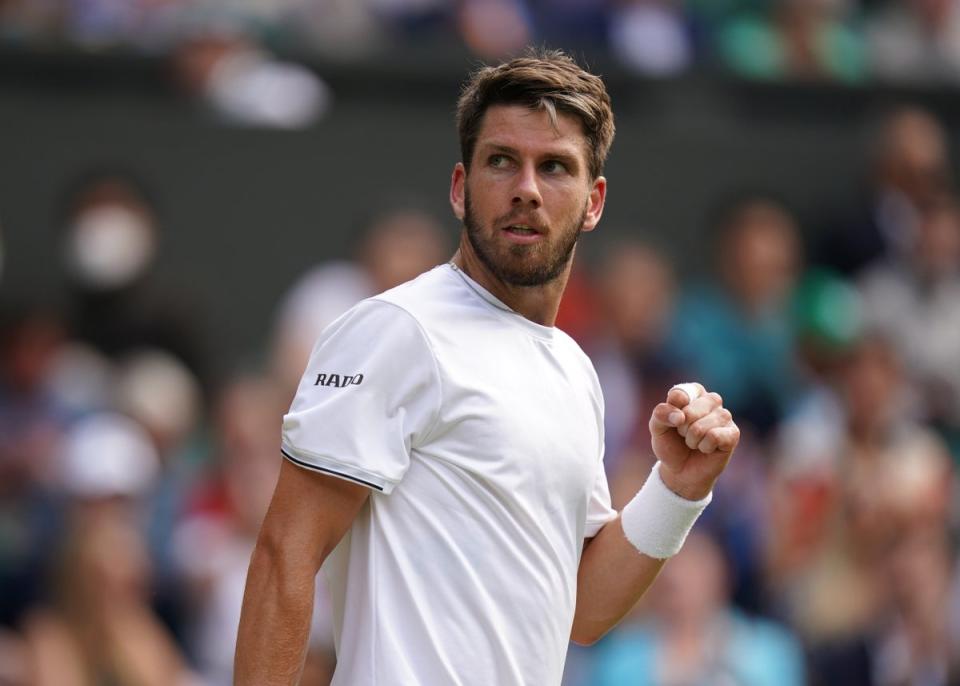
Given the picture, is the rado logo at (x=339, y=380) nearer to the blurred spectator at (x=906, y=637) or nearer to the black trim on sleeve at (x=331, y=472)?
the black trim on sleeve at (x=331, y=472)

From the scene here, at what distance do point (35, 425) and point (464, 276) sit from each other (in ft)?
15.9

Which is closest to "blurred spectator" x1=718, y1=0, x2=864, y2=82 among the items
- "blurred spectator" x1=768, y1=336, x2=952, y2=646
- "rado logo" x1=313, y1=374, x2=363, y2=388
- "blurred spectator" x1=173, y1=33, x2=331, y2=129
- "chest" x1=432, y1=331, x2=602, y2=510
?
"blurred spectator" x1=768, y1=336, x2=952, y2=646

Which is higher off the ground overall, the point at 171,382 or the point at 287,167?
the point at 287,167

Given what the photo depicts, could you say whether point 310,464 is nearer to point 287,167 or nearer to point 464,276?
point 464,276

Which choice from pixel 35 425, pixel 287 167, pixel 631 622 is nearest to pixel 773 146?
pixel 287 167

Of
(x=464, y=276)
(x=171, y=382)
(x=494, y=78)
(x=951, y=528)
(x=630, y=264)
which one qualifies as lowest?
(x=951, y=528)

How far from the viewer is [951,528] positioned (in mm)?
8727

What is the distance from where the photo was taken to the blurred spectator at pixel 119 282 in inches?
319

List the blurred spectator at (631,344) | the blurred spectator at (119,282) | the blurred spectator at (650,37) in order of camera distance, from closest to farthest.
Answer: the blurred spectator at (631,344)
the blurred spectator at (119,282)
the blurred spectator at (650,37)

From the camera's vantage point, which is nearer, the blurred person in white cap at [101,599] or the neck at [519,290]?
the neck at [519,290]

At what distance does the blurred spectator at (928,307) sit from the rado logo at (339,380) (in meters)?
6.55

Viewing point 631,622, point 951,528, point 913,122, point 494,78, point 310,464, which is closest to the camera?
point 310,464

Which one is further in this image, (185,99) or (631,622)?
(185,99)

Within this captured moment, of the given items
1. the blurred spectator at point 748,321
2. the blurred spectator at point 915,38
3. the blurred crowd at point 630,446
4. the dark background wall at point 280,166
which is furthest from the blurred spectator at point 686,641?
the blurred spectator at point 915,38
